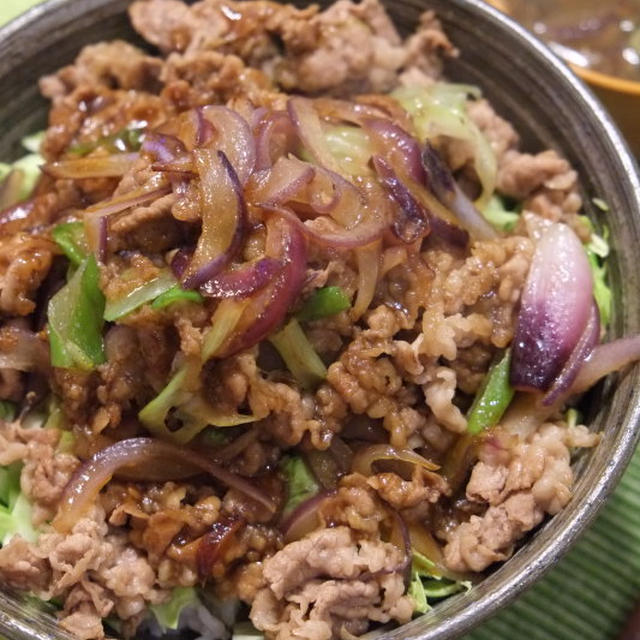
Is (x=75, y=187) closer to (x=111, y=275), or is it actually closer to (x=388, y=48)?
(x=111, y=275)

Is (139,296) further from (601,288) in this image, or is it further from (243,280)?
(601,288)

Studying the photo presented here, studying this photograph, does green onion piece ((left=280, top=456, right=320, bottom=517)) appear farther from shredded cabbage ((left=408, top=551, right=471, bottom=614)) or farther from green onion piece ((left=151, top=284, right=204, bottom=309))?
green onion piece ((left=151, top=284, right=204, bottom=309))

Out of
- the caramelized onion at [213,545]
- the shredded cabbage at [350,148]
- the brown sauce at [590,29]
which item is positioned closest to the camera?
the caramelized onion at [213,545]

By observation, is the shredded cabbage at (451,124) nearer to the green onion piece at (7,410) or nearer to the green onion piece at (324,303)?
the green onion piece at (324,303)

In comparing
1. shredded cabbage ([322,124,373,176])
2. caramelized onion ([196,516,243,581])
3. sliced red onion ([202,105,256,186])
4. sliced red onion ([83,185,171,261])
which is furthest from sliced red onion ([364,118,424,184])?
caramelized onion ([196,516,243,581])

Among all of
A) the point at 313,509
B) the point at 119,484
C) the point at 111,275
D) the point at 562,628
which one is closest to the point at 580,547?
the point at 562,628

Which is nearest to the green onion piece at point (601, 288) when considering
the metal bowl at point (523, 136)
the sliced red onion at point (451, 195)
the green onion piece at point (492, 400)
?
the metal bowl at point (523, 136)

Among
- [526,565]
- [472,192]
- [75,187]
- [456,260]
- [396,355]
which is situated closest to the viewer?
[526,565]
